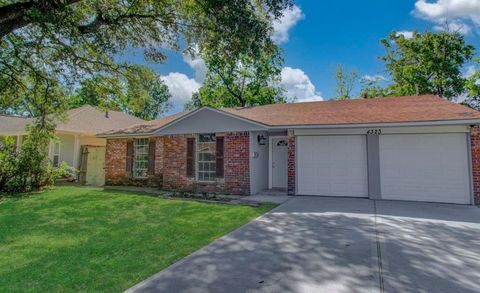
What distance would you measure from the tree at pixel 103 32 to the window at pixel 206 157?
147 inches

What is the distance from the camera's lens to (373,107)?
11.9 meters

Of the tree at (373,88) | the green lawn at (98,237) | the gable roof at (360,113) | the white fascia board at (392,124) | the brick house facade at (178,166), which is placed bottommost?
the green lawn at (98,237)

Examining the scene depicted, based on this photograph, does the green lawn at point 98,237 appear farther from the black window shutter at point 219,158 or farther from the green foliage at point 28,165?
the black window shutter at point 219,158

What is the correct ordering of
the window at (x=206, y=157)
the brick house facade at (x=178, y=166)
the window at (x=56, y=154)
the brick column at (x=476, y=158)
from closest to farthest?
the brick column at (x=476, y=158) < the brick house facade at (x=178, y=166) < the window at (x=206, y=157) < the window at (x=56, y=154)

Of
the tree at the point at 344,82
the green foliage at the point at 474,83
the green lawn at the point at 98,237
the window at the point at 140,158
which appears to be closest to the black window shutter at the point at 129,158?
the window at the point at 140,158

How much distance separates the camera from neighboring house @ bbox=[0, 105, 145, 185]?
618 inches

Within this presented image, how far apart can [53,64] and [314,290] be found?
→ 1307 centimetres

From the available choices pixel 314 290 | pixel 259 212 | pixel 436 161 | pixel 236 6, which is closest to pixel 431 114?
pixel 436 161

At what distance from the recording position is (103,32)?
10344 mm

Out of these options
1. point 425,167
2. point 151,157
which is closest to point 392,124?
point 425,167

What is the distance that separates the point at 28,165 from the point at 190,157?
6811 mm

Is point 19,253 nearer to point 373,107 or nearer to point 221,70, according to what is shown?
point 373,107

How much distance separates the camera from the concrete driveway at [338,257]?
11.7 ft

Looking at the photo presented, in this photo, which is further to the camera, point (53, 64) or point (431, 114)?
point (53, 64)
